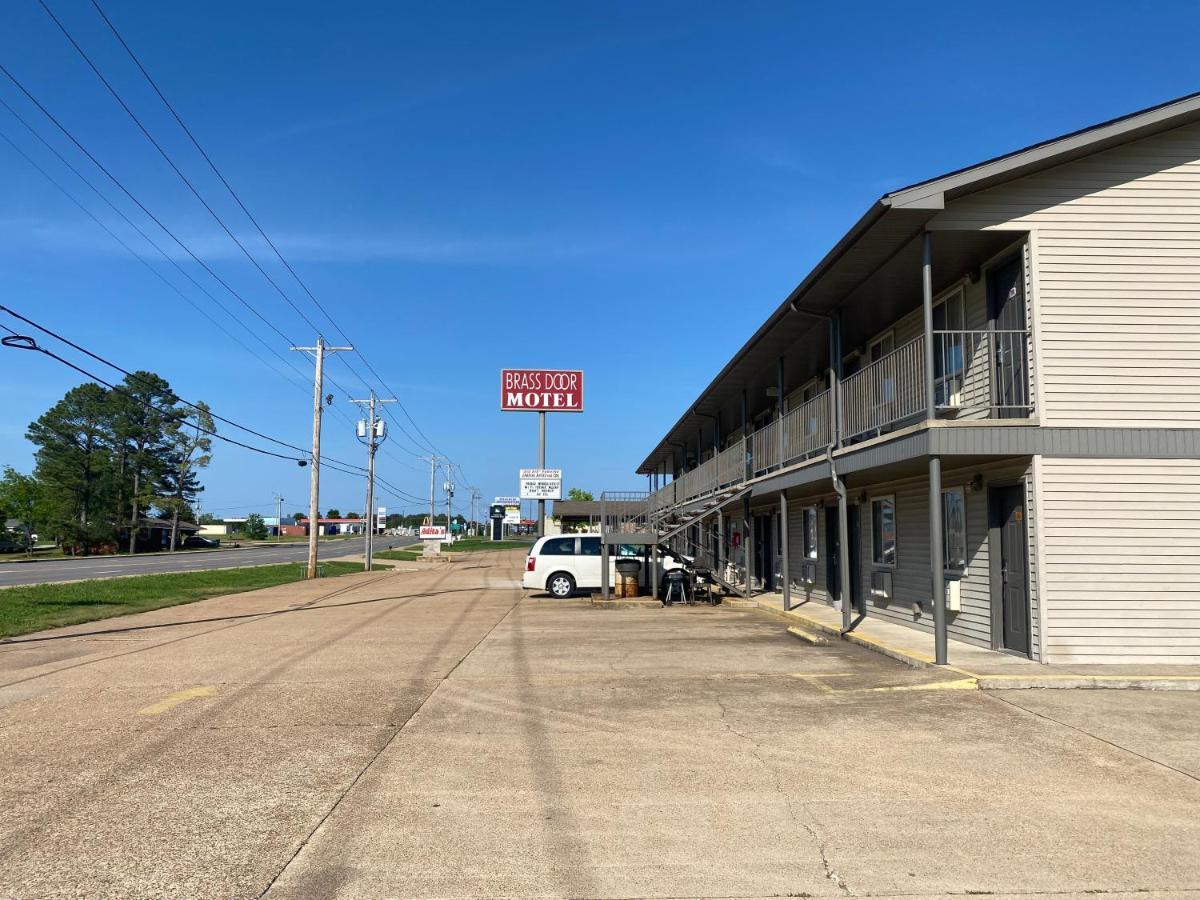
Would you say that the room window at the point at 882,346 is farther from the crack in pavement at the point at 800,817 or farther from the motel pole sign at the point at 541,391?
the motel pole sign at the point at 541,391

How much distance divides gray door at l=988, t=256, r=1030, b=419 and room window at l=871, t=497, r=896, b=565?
4.24 meters

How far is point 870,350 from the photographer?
728 inches

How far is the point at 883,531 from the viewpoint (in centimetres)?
1694

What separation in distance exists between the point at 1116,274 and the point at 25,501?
90.4 meters

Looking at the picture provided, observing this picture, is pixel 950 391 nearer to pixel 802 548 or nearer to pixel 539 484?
pixel 802 548

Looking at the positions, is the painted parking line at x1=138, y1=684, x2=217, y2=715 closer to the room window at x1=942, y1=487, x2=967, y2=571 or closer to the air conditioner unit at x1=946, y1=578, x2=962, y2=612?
the air conditioner unit at x1=946, y1=578, x2=962, y2=612

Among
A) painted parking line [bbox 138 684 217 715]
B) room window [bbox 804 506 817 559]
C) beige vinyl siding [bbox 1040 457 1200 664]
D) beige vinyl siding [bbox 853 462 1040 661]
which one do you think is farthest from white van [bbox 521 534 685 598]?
painted parking line [bbox 138 684 217 715]

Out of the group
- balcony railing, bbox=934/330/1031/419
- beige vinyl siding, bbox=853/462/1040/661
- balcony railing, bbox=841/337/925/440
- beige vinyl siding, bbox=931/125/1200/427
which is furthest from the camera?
balcony railing, bbox=841/337/925/440

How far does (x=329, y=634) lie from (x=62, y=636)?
14.9ft

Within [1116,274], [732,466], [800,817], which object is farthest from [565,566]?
[800,817]

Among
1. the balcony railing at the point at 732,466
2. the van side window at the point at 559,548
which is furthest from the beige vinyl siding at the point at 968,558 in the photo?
the van side window at the point at 559,548

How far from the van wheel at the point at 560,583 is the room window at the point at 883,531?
30.3 ft

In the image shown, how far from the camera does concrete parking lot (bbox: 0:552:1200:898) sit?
4.59 meters

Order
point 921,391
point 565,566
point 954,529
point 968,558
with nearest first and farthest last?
1. point 921,391
2. point 968,558
3. point 954,529
4. point 565,566
